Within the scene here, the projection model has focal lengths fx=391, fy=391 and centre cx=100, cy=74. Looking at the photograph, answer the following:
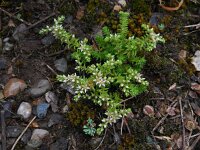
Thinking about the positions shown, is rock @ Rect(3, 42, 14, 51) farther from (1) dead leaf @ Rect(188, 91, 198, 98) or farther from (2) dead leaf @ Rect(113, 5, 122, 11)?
(1) dead leaf @ Rect(188, 91, 198, 98)

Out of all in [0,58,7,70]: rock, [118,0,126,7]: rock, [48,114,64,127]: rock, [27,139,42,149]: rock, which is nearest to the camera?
[27,139,42,149]: rock

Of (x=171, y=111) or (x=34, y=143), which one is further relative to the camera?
(x=171, y=111)

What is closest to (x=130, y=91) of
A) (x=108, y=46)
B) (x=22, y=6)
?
(x=108, y=46)

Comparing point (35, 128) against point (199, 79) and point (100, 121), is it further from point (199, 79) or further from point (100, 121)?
point (199, 79)

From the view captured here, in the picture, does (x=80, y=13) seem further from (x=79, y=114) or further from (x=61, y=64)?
(x=79, y=114)

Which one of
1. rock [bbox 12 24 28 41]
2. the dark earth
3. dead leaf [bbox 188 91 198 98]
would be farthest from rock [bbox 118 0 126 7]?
dead leaf [bbox 188 91 198 98]

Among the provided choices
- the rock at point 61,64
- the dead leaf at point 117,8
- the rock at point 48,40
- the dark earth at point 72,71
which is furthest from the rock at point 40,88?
the dead leaf at point 117,8

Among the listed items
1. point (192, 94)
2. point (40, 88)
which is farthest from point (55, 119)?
point (192, 94)

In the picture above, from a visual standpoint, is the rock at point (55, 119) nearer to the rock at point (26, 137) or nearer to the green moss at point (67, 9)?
the rock at point (26, 137)
